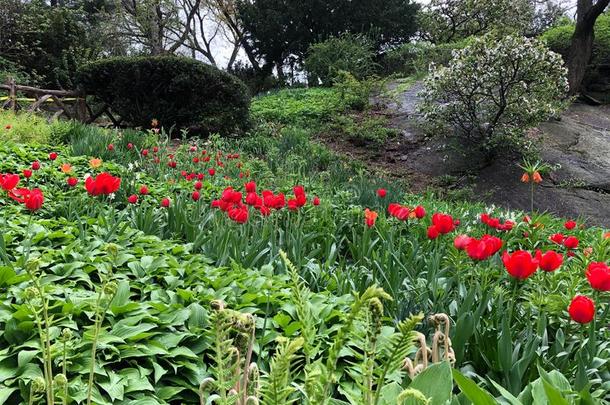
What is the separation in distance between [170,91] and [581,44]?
971 centimetres

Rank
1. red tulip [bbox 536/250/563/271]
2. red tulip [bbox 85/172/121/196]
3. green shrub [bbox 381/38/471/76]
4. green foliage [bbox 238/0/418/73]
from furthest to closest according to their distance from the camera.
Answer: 1. green foliage [bbox 238/0/418/73]
2. green shrub [bbox 381/38/471/76]
3. red tulip [bbox 85/172/121/196]
4. red tulip [bbox 536/250/563/271]

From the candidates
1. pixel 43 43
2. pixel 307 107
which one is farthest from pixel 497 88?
pixel 43 43

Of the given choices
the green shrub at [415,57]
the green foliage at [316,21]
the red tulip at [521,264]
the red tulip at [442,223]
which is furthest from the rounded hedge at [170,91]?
the green foliage at [316,21]

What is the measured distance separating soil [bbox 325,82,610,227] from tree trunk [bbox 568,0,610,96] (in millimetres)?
1079

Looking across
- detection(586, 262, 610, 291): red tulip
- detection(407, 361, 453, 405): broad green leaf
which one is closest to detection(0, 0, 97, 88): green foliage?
detection(586, 262, 610, 291): red tulip

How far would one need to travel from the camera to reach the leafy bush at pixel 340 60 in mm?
15305

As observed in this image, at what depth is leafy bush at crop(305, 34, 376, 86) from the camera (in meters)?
15.3

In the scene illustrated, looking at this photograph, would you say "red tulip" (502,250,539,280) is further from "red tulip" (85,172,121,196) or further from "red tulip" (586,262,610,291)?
"red tulip" (85,172,121,196)

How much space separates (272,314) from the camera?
1886mm

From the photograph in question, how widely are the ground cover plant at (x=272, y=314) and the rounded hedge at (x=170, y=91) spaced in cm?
577

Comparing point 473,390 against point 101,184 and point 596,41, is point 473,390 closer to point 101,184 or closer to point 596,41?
point 101,184

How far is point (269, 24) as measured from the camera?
20.0 meters

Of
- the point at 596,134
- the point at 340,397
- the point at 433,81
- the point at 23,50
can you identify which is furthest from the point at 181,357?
the point at 23,50

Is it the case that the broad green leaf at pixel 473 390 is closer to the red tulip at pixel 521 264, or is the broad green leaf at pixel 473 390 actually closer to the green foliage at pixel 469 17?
the red tulip at pixel 521 264
